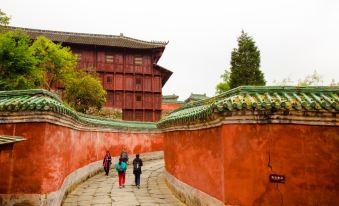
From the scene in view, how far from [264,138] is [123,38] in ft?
101

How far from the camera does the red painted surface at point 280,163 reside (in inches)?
255

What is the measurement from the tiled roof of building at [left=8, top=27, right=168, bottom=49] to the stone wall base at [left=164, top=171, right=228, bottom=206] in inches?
898

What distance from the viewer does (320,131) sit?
6660mm

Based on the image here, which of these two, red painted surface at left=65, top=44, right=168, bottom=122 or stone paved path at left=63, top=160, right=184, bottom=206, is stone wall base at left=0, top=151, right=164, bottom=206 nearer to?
stone paved path at left=63, top=160, right=184, bottom=206

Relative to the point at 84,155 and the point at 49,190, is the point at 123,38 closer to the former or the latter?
the point at 84,155

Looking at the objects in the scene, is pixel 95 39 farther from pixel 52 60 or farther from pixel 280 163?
pixel 280 163

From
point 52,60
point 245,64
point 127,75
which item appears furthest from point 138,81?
point 245,64

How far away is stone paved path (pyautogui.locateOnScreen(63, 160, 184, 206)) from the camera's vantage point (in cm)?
1029

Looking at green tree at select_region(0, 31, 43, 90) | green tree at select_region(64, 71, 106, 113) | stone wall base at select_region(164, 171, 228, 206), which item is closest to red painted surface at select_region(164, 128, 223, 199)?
stone wall base at select_region(164, 171, 228, 206)

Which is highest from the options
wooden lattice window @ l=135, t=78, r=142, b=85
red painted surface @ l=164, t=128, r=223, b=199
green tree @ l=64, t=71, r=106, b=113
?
wooden lattice window @ l=135, t=78, r=142, b=85

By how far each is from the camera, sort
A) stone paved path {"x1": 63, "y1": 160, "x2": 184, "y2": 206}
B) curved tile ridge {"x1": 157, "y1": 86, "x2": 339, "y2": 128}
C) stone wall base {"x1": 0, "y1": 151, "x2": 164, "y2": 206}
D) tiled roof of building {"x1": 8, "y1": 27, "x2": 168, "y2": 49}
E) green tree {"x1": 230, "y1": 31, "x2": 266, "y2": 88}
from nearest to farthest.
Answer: curved tile ridge {"x1": 157, "y1": 86, "x2": 339, "y2": 128} < stone wall base {"x1": 0, "y1": 151, "x2": 164, "y2": 206} < stone paved path {"x1": 63, "y1": 160, "x2": 184, "y2": 206} < tiled roof of building {"x1": 8, "y1": 27, "x2": 168, "y2": 49} < green tree {"x1": 230, "y1": 31, "x2": 266, "y2": 88}

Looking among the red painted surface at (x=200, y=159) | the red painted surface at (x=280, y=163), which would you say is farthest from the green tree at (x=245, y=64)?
the red painted surface at (x=280, y=163)

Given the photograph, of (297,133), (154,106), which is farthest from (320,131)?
(154,106)

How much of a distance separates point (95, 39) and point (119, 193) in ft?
81.9
